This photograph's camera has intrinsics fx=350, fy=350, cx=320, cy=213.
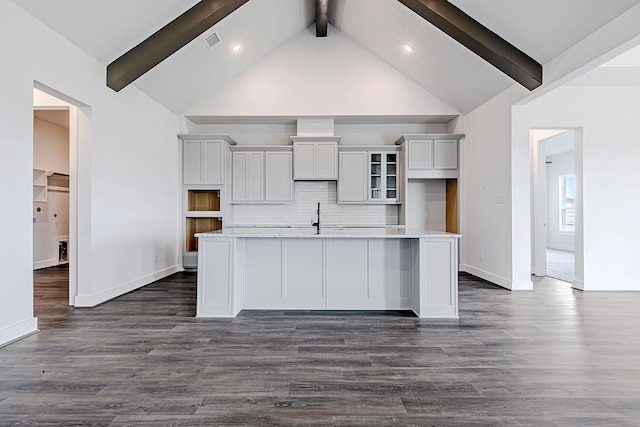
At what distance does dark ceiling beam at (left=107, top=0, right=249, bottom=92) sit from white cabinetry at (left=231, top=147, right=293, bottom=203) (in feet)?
7.93

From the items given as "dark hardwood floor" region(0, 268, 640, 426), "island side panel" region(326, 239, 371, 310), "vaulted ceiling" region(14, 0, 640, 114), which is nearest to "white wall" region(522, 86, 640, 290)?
"vaulted ceiling" region(14, 0, 640, 114)

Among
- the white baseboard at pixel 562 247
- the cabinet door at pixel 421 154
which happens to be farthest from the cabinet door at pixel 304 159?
the white baseboard at pixel 562 247

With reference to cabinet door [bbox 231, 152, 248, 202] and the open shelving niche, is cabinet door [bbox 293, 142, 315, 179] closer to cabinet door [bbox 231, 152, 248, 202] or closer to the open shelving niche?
cabinet door [bbox 231, 152, 248, 202]

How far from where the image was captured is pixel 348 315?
3.70 meters

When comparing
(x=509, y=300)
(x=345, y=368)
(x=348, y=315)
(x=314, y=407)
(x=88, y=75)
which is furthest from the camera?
(x=509, y=300)

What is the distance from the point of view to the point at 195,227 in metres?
6.94

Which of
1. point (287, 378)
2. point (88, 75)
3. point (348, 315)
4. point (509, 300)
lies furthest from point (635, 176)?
point (88, 75)

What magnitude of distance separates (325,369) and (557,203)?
1193 centimetres

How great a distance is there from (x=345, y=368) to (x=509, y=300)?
2949mm

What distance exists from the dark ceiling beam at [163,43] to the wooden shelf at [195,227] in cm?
295

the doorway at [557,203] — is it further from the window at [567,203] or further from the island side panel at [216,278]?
the island side panel at [216,278]

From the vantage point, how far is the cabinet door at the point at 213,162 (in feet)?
21.3

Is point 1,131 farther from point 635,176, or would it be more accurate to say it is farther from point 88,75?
point 635,176

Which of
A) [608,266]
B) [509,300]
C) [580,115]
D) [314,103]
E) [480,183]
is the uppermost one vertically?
[314,103]
